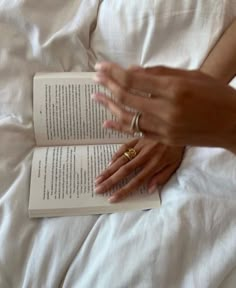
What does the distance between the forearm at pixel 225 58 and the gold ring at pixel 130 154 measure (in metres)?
0.22

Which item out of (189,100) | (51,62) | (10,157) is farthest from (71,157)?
(189,100)

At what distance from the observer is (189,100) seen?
0.61 metres

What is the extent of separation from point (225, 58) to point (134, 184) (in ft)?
1.00

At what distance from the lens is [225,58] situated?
956mm

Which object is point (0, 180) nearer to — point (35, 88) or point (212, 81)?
point (35, 88)

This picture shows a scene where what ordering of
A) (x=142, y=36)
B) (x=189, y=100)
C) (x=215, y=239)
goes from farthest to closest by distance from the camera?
(x=142, y=36) < (x=215, y=239) < (x=189, y=100)

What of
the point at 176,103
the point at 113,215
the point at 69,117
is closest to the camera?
the point at 176,103

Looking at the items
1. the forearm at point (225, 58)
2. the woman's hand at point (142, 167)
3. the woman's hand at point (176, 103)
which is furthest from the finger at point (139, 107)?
the forearm at point (225, 58)

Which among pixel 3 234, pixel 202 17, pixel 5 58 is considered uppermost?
pixel 202 17

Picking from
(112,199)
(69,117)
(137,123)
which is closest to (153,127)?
(137,123)

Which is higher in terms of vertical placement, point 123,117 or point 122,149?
point 123,117

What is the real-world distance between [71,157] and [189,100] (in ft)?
1.12

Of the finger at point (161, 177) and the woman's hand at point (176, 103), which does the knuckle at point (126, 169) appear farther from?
the woman's hand at point (176, 103)

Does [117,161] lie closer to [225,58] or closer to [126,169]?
[126,169]
